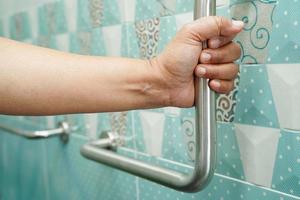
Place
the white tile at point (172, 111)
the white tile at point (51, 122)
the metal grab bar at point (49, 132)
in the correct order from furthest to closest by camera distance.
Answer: the white tile at point (51, 122)
the metal grab bar at point (49, 132)
the white tile at point (172, 111)

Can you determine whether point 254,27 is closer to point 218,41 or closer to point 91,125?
point 218,41

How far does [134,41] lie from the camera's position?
643 millimetres

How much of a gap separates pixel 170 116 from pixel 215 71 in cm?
19

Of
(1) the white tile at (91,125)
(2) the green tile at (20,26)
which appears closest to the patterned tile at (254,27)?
(1) the white tile at (91,125)

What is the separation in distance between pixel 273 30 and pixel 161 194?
0.35 meters

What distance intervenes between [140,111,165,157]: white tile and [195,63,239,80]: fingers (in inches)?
8.0

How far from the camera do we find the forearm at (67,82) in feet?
1.54

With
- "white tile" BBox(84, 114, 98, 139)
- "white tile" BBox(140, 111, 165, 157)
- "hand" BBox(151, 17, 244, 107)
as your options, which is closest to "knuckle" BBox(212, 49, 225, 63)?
"hand" BBox(151, 17, 244, 107)

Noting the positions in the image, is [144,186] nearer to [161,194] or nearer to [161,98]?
[161,194]

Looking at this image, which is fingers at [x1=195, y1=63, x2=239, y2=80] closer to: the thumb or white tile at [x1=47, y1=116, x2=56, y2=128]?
the thumb

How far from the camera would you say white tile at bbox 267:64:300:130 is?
0.41 m

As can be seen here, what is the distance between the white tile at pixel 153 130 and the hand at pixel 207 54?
19 cm

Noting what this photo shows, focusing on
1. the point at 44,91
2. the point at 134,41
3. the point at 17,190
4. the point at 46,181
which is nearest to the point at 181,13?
the point at 134,41

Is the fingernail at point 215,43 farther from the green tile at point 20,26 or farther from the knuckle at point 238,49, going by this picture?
the green tile at point 20,26
